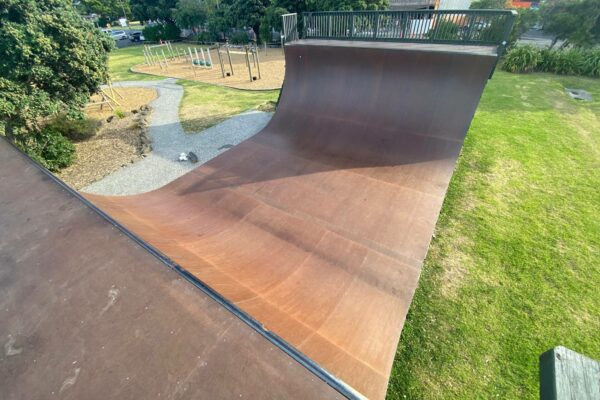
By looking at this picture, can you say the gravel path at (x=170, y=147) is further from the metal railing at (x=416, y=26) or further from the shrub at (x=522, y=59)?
the shrub at (x=522, y=59)

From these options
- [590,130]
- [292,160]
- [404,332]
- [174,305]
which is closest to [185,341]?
[174,305]

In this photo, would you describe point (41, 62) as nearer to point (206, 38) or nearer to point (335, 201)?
point (335, 201)

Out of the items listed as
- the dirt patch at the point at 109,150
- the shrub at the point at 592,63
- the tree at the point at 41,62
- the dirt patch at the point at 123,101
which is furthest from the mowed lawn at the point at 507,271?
the dirt patch at the point at 123,101

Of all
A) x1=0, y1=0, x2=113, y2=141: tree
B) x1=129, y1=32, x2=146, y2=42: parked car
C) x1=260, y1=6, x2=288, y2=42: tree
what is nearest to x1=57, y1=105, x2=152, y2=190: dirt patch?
x1=0, y1=0, x2=113, y2=141: tree

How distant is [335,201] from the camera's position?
5746 mm

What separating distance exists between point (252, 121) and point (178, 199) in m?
5.41

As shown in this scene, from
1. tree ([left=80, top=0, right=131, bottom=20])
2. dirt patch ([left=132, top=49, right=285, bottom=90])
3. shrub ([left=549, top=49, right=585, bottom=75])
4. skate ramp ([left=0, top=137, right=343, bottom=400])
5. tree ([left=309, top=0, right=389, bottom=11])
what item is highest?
tree ([left=80, top=0, right=131, bottom=20])

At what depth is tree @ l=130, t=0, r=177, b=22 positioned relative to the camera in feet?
108

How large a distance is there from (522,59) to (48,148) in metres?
22.3

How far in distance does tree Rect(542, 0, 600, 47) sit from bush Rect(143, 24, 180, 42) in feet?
124

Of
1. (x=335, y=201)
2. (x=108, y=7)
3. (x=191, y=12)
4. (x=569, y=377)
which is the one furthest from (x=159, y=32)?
(x=569, y=377)

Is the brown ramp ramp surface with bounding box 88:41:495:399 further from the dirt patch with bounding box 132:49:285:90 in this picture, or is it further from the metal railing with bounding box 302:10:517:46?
the dirt patch with bounding box 132:49:285:90

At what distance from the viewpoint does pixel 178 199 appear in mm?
6484

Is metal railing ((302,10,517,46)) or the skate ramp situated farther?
metal railing ((302,10,517,46))
